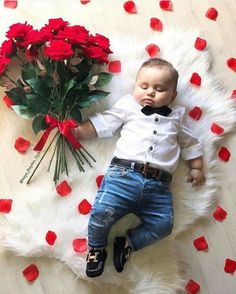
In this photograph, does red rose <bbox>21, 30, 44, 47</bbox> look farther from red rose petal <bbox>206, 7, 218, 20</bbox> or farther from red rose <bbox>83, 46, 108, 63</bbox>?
red rose petal <bbox>206, 7, 218, 20</bbox>

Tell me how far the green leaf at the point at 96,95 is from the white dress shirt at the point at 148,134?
59 mm

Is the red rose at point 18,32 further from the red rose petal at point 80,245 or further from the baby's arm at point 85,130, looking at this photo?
the red rose petal at point 80,245

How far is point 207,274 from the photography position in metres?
1.54

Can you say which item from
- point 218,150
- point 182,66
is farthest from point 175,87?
point 218,150

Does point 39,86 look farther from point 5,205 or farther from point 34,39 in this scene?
point 5,205

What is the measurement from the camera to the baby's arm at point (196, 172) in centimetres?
156

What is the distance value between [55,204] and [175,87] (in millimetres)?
590

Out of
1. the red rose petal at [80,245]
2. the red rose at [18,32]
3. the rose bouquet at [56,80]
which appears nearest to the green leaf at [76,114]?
the rose bouquet at [56,80]

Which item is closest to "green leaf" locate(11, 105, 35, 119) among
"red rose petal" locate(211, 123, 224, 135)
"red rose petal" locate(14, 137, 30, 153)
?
"red rose petal" locate(14, 137, 30, 153)

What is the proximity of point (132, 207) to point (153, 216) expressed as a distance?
0.26 feet

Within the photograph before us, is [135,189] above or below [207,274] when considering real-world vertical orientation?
above

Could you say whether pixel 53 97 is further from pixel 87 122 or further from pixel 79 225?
pixel 79 225

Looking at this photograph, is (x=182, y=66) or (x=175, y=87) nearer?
(x=175, y=87)

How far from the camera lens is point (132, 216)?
5.00 feet
